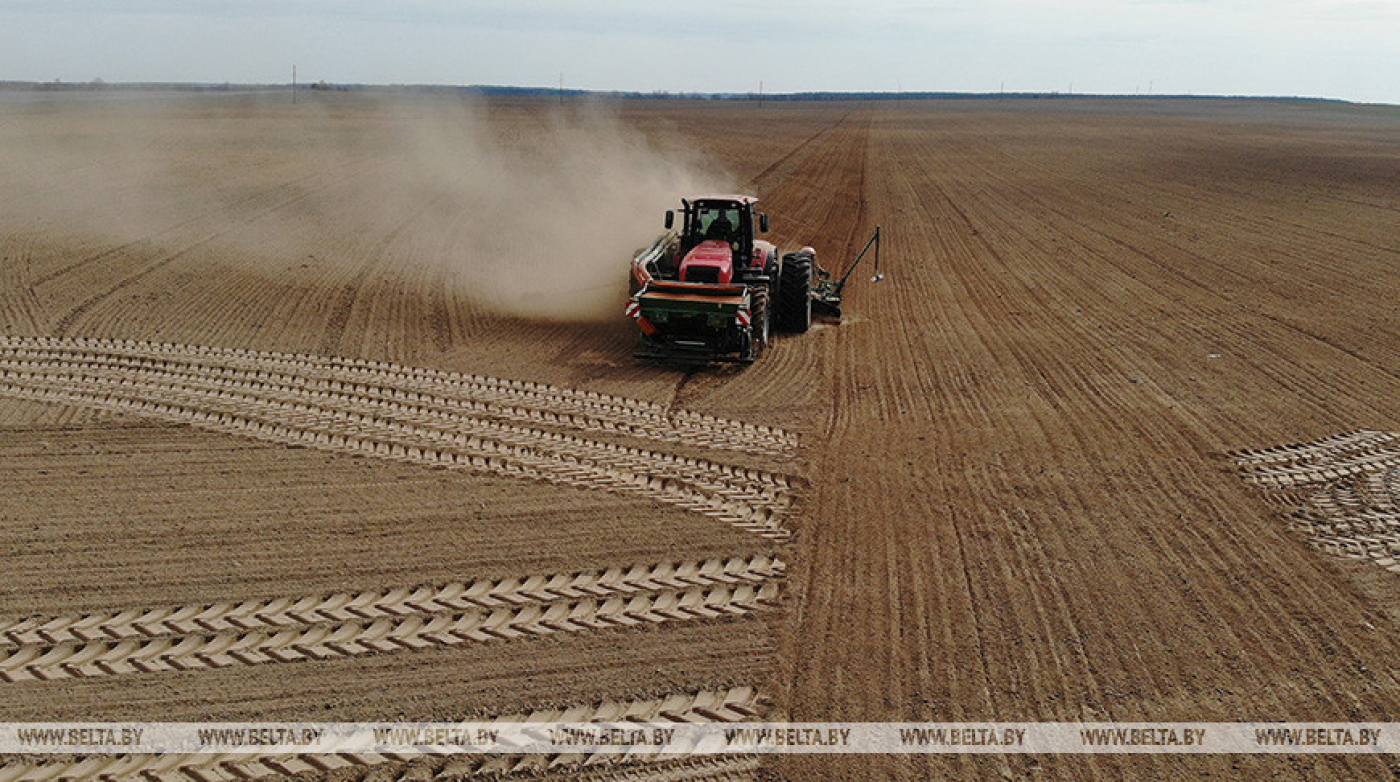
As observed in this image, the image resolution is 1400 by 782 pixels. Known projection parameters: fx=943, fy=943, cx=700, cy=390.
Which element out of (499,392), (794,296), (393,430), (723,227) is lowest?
(393,430)

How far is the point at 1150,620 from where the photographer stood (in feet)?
23.6

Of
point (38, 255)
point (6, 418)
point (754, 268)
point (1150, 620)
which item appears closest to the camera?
point (1150, 620)

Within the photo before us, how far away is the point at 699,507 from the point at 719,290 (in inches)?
196

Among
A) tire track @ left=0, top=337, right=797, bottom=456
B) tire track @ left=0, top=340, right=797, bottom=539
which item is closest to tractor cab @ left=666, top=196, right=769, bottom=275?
tire track @ left=0, top=337, right=797, bottom=456

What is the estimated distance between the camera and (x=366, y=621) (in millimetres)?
6965

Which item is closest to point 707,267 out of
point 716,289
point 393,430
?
point 716,289

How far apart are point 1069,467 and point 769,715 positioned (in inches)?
209

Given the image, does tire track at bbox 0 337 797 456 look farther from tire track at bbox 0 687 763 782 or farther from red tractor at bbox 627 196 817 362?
tire track at bbox 0 687 763 782

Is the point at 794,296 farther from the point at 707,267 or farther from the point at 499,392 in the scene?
the point at 499,392

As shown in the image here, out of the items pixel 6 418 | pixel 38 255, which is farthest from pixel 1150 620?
pixel 38 255

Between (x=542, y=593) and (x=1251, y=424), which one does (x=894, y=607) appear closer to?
(x=542, y=593)

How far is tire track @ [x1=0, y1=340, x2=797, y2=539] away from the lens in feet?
30.6

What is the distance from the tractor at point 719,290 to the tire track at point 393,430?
315 cm

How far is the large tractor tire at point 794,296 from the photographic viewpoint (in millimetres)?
14648
